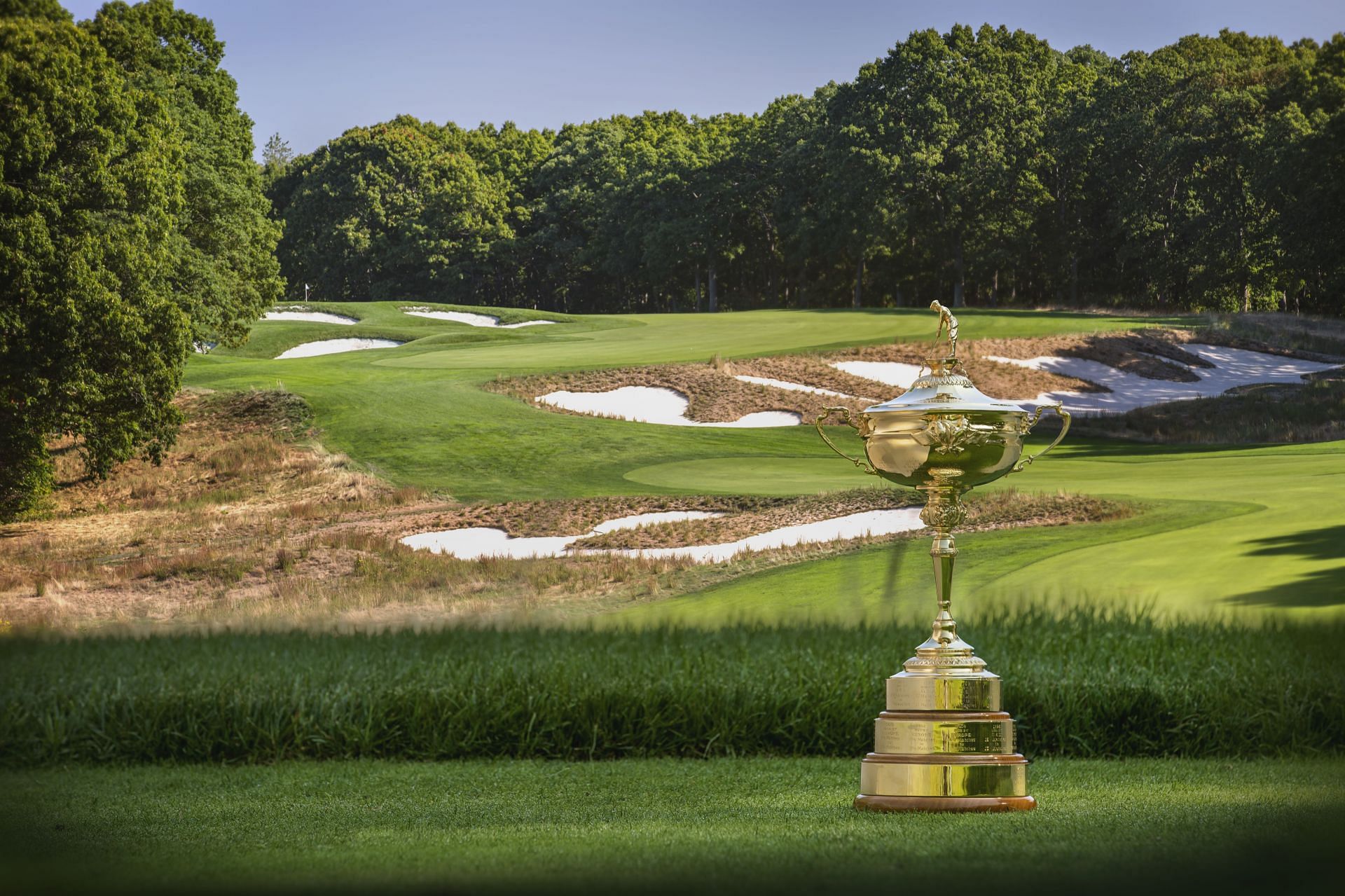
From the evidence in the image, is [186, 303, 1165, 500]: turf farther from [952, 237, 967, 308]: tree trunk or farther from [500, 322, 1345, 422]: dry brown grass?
[952, 237, 967, 308]: tree trunk

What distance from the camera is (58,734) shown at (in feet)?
26.4

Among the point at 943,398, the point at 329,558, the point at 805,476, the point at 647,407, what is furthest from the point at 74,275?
the point at 943,398

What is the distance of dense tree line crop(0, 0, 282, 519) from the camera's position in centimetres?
1564

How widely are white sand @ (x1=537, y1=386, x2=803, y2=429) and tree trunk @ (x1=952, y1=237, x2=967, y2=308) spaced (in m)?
22.9

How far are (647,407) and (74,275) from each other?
8077 mm

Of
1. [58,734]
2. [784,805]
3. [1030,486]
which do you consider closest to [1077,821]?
[784,805]

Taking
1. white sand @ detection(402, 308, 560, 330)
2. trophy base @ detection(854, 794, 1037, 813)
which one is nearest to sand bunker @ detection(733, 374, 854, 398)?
trophy base @ detection(854, 794, 1037, 813)

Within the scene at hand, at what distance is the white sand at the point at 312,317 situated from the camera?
3591cm

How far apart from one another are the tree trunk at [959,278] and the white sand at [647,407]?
22.9 metres

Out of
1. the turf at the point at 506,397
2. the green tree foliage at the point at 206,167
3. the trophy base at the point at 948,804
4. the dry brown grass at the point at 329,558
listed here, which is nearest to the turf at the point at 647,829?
the trophy base at the point at 948,804

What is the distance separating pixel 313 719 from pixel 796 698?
3160 millimetres

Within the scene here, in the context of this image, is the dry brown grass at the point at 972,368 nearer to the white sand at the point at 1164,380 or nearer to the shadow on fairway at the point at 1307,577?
the white sand at the point at 1164,380

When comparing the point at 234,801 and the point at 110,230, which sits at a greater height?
the point at 110,230

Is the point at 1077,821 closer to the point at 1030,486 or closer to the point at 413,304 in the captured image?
the point at 1030,486
